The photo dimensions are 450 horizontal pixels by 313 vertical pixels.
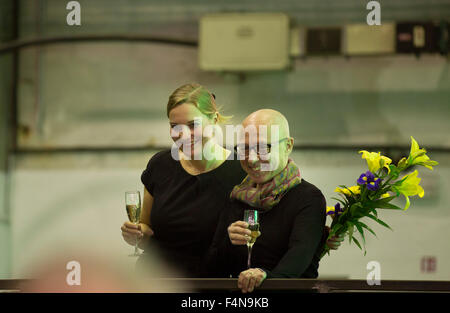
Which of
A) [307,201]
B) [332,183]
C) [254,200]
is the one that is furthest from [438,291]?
[332,183]

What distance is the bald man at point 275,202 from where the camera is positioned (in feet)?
6.88

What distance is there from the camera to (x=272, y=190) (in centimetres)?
215

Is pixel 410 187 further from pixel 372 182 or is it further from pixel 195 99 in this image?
pixel 195 99

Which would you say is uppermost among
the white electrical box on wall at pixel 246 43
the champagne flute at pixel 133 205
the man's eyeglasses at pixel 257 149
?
the white electrical box on wall at pixel 246 43

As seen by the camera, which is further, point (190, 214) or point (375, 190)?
point (190, 214)

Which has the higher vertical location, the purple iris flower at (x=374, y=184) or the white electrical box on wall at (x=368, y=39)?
the white electrical box on wall at (x=368, y=39)

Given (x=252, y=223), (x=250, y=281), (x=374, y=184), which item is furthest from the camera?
(x=374, y=184)

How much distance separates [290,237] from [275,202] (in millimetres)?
126

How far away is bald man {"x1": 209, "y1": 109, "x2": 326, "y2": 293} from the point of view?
2096 mm

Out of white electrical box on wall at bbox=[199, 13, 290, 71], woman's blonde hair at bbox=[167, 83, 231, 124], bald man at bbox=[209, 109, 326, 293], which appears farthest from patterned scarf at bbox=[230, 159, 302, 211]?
white electrical box on wall at bbox=[199, 13, 290, 71]

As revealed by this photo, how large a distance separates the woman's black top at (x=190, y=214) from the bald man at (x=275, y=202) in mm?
201

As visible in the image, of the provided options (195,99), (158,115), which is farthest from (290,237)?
(158,115)

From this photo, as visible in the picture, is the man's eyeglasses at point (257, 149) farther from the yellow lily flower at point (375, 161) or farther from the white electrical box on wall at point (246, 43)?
the white electrical box on wall at point (246, 43)

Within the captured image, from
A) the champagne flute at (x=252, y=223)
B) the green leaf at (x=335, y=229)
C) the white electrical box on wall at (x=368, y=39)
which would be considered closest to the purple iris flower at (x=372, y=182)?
the green leaf at (x=335, y=229)
